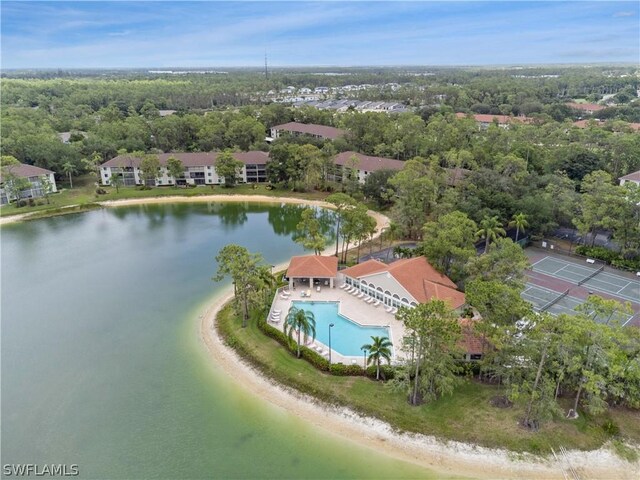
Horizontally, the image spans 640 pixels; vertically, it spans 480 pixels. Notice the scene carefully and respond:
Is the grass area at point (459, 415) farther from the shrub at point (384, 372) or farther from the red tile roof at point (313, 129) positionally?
the red tile roof at point (313, 129)

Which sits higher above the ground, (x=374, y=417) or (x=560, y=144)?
(x=560, y=144)

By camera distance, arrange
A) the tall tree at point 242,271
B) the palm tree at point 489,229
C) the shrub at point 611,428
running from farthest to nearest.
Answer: the palm tree at point 489,229 < the tall tree at point 242,271 < the shrub at point 611,428

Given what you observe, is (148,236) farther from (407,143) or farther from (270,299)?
(407,143)

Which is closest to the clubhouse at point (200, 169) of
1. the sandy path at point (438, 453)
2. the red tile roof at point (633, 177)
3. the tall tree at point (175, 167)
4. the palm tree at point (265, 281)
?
the tall tree at point (175, 167)

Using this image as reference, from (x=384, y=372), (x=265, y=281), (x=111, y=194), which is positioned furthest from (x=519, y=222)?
(x=111, y=194)

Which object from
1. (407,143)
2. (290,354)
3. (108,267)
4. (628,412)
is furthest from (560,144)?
(108,267)

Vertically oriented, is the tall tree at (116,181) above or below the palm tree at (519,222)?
above

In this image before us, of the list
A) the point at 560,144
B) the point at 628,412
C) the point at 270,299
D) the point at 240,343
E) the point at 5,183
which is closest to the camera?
the point at 628,412
